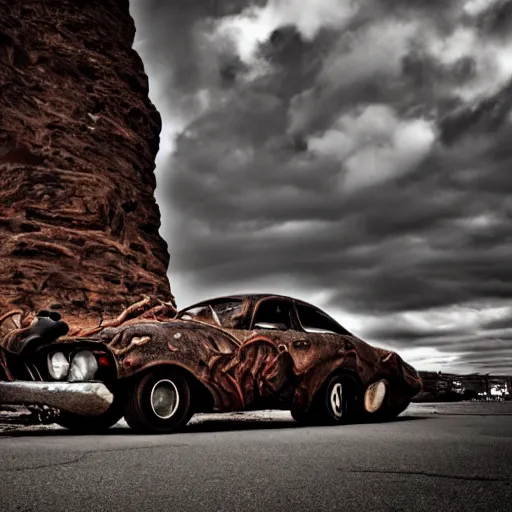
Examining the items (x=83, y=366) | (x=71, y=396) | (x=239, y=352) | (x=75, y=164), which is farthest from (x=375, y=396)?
(x=75, y=164)

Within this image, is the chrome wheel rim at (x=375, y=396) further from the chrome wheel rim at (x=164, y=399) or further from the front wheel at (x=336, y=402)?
the chrome wheel rim at (x=164, y=399)

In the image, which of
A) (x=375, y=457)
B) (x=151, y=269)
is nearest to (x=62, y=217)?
(x=151, y=269)

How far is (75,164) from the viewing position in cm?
2925

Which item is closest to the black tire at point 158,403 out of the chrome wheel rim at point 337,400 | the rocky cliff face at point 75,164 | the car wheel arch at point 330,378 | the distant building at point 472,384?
the car wheel arch at point 330,378

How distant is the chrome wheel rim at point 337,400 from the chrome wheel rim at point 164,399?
6.78ft

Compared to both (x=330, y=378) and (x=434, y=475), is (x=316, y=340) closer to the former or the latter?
(x=330, y=378)

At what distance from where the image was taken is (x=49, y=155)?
28.8m

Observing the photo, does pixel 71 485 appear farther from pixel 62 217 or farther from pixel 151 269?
pixel 151 269

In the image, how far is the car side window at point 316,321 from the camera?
766 centimetres

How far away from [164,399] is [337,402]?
7.59ft

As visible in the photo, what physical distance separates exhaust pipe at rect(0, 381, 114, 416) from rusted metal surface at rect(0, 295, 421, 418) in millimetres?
254

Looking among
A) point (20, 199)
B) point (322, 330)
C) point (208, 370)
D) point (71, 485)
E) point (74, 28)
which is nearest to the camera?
point (71, 485)

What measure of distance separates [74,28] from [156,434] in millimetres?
31380

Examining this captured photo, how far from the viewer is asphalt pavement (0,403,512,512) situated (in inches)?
120
